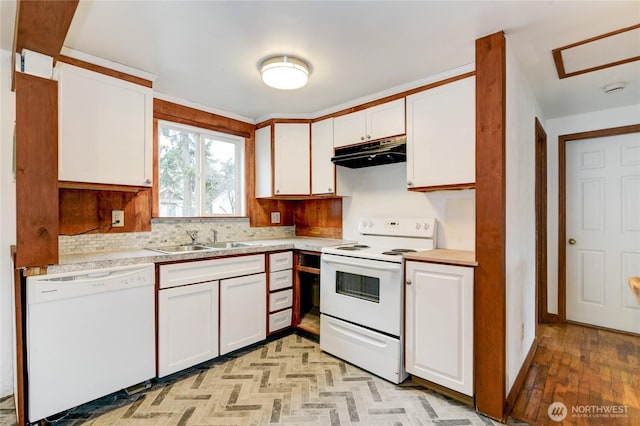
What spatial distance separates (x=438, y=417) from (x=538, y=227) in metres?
2.38

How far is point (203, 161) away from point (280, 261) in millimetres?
1202

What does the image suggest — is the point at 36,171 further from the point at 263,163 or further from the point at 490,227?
the point at 490,227

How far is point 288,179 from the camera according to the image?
319cm

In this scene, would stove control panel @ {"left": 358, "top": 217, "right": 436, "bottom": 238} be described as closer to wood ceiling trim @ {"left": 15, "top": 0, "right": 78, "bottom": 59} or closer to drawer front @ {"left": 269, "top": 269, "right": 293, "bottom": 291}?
drawer front @ {"left": 269, "top": 269, "right": 293, "bottom": 291}

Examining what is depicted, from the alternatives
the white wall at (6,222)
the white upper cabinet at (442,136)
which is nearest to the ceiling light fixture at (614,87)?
the white upper cabinet at (442,136)

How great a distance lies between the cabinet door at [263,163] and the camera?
3.23 meters

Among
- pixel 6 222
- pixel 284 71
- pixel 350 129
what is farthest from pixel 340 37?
pixel 6 222

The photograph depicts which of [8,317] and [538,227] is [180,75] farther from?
[538,227]

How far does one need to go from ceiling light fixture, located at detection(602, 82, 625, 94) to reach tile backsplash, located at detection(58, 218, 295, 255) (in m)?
3.05

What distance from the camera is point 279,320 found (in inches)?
113

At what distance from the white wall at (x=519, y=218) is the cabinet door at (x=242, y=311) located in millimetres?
1790

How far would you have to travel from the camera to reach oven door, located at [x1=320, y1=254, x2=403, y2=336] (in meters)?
2.15

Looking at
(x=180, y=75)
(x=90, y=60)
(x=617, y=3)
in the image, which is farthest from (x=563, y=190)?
(x=90, y=60)

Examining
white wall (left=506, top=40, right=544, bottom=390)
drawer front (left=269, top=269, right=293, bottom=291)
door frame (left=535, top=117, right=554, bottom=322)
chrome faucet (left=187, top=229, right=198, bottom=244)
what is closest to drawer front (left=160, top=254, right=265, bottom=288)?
drawer front (left=269, top=269, right=293, bottom=291)
